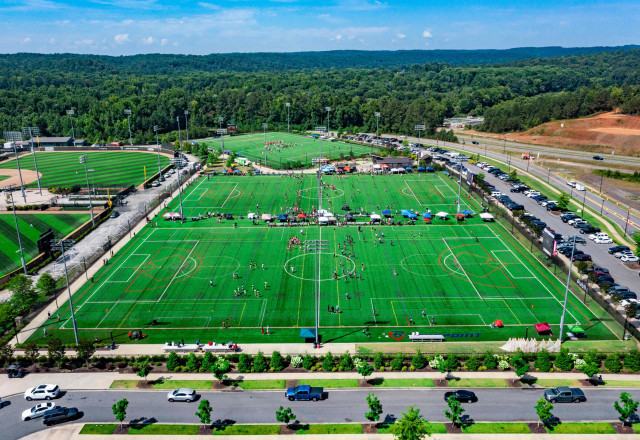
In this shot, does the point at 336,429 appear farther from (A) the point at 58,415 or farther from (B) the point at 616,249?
(B) the point at 616,249

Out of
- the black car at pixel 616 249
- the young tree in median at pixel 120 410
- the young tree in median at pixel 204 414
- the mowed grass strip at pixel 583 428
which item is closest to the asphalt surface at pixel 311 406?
the mowed grass strip at pixel 583 428

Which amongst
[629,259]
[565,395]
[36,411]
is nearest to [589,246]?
[629,259]

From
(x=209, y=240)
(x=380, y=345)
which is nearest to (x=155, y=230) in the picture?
(x=209, y=240)

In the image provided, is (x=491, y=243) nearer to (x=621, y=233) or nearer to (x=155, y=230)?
(x=621, y=233)

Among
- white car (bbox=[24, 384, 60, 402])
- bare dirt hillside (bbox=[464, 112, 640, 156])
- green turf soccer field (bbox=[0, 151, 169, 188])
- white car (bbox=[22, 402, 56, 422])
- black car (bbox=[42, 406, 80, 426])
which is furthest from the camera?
bare dirt hillside (bbox=[464, 112, 640, 156])

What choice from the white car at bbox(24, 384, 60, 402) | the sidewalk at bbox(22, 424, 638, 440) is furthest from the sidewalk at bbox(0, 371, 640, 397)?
the sidewalk at bbox(22, 424, 638, 440)

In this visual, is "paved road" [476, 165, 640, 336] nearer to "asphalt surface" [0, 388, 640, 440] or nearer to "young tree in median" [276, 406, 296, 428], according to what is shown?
"asphalt surface" [0, 388, 640, 440]

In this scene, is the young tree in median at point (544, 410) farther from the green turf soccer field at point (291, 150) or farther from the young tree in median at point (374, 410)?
the green turf soccer field at point (291, 150)

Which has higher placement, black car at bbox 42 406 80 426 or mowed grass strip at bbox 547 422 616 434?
black car at bbox 42 406 80 426
